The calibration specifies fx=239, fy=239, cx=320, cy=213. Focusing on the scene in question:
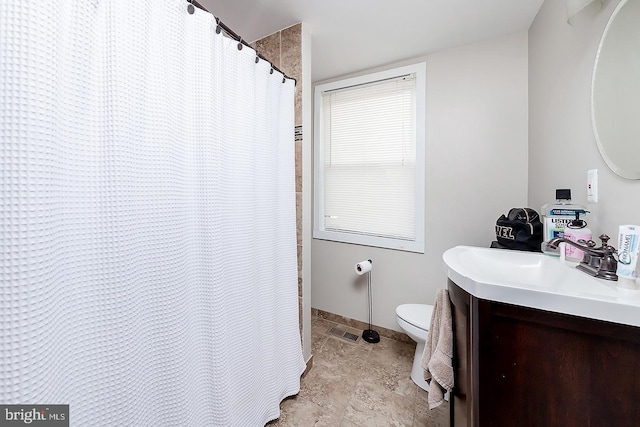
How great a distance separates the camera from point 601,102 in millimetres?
875

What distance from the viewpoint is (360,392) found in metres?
1.50

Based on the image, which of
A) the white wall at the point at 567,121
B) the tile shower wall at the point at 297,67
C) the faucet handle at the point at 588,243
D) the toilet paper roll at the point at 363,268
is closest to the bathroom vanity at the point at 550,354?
the faucet handle at the point at 588,243

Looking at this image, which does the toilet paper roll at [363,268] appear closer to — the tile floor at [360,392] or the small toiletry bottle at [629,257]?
the tile floor at [360,392]

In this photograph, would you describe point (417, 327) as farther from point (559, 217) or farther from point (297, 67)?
point (297, 67)

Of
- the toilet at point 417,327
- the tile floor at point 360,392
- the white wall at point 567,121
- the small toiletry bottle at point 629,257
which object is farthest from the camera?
the toilet at point 417,327

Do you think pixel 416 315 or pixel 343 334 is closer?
pixel 416 315

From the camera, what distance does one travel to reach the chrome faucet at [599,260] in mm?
713

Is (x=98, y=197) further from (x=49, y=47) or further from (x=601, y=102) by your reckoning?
(x=601, y=102)

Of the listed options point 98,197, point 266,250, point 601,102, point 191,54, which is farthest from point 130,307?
point 601,102

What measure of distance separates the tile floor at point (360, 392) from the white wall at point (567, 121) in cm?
126

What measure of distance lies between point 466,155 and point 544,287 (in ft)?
4.57

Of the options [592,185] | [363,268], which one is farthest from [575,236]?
[363,268]

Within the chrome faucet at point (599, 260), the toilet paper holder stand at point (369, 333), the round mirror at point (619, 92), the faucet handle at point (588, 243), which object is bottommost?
the toilet paper holder stand at point (369, 333)

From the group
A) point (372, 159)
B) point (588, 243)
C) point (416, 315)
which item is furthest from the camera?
point (372, 159)
